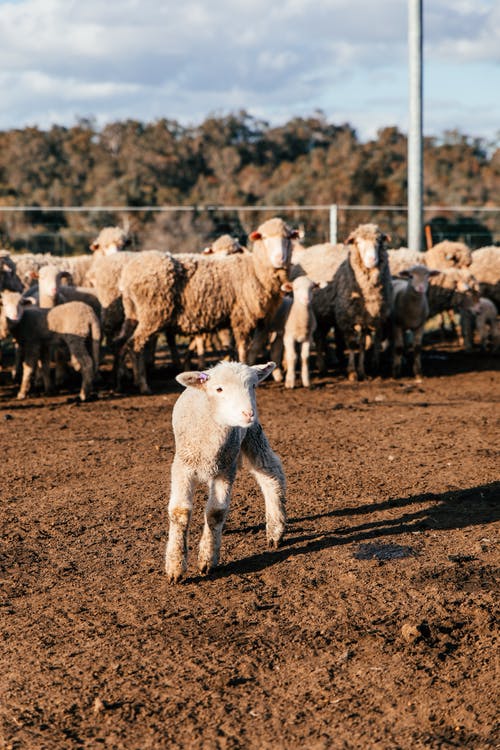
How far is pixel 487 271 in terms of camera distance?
1741 cm

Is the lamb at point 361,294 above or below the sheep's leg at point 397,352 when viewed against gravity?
above

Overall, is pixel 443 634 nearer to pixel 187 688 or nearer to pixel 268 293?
pixel 187 688

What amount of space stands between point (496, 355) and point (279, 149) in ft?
114

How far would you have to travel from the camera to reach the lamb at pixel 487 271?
57.0ft

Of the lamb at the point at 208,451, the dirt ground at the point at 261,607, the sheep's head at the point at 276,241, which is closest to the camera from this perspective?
the dirt ground at the point at 261,607

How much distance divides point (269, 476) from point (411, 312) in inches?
311

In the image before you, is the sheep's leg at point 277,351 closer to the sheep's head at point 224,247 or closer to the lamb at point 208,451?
the sheep's head at point 224,247

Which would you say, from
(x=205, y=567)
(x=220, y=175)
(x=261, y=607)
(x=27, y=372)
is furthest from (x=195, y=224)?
(x=261, y=607)

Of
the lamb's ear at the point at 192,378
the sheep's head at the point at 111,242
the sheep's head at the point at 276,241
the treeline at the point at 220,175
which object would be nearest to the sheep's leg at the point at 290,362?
the sheep's head at the point at 276,241

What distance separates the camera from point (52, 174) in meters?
45.2

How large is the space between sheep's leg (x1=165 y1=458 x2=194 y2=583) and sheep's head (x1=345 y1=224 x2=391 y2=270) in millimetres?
7998

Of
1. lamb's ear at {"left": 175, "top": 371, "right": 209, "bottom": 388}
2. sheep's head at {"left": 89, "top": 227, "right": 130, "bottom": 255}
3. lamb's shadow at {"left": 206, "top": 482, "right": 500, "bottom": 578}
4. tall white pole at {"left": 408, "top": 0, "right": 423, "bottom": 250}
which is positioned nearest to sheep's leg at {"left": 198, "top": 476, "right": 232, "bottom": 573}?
lamb's shadow at {"left": 206, "top": 482, "right": 500, "bottom": 578}

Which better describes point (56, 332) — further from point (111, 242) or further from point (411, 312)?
point (411, 312)

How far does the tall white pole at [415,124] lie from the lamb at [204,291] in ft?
20.8
